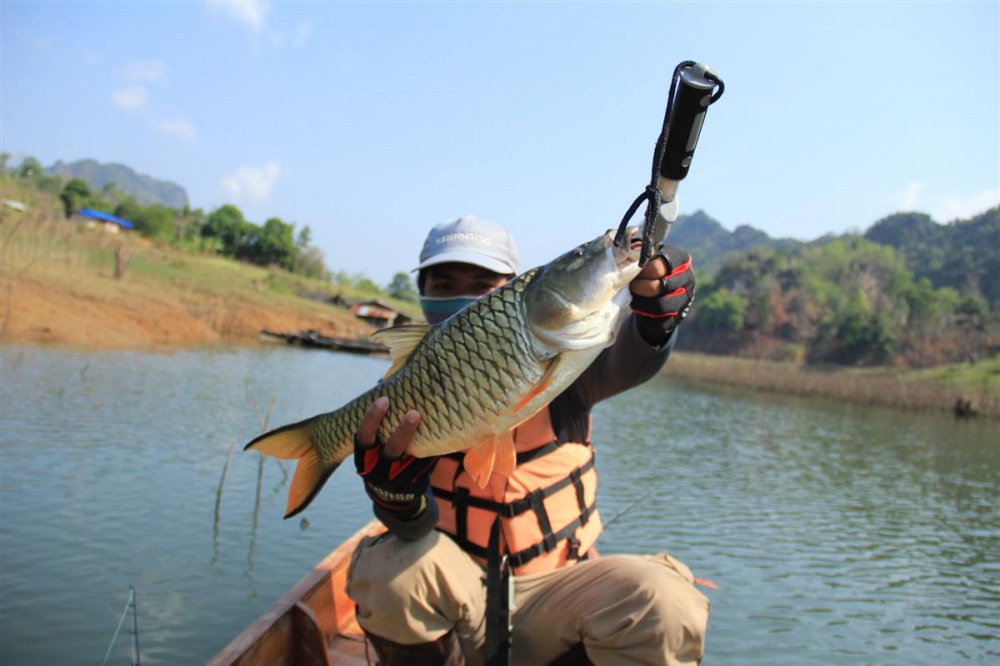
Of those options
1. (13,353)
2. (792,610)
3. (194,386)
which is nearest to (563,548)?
(792,610)

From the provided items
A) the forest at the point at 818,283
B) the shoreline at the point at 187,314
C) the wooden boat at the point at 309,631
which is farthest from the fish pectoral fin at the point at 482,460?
the forest at the point at 818,283

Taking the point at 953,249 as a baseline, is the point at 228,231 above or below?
below

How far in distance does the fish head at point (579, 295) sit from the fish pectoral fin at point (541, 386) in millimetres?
70

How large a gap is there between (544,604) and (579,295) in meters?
1.49

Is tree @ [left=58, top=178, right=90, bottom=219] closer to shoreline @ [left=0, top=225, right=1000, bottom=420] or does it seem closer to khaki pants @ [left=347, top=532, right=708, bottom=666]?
shoreline @ [left=0, top=225, right=1000, bottom=420]

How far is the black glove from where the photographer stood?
269 cm

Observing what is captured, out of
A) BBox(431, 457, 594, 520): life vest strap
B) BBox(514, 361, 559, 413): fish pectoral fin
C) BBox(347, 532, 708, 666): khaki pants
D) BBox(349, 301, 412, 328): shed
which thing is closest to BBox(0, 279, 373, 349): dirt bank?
BBox(349, 301, 412, 328): shed

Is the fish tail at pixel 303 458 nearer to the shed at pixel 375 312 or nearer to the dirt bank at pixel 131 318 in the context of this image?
the dirt bank at pixel 131 318

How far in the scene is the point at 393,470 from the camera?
8.91ft

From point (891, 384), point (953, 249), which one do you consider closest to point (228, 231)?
point (891, 384)

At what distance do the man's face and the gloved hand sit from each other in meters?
1.12

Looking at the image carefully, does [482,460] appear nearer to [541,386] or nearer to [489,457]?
[489,457]

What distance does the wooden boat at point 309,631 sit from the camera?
374cm

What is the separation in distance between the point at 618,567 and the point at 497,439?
82cm
